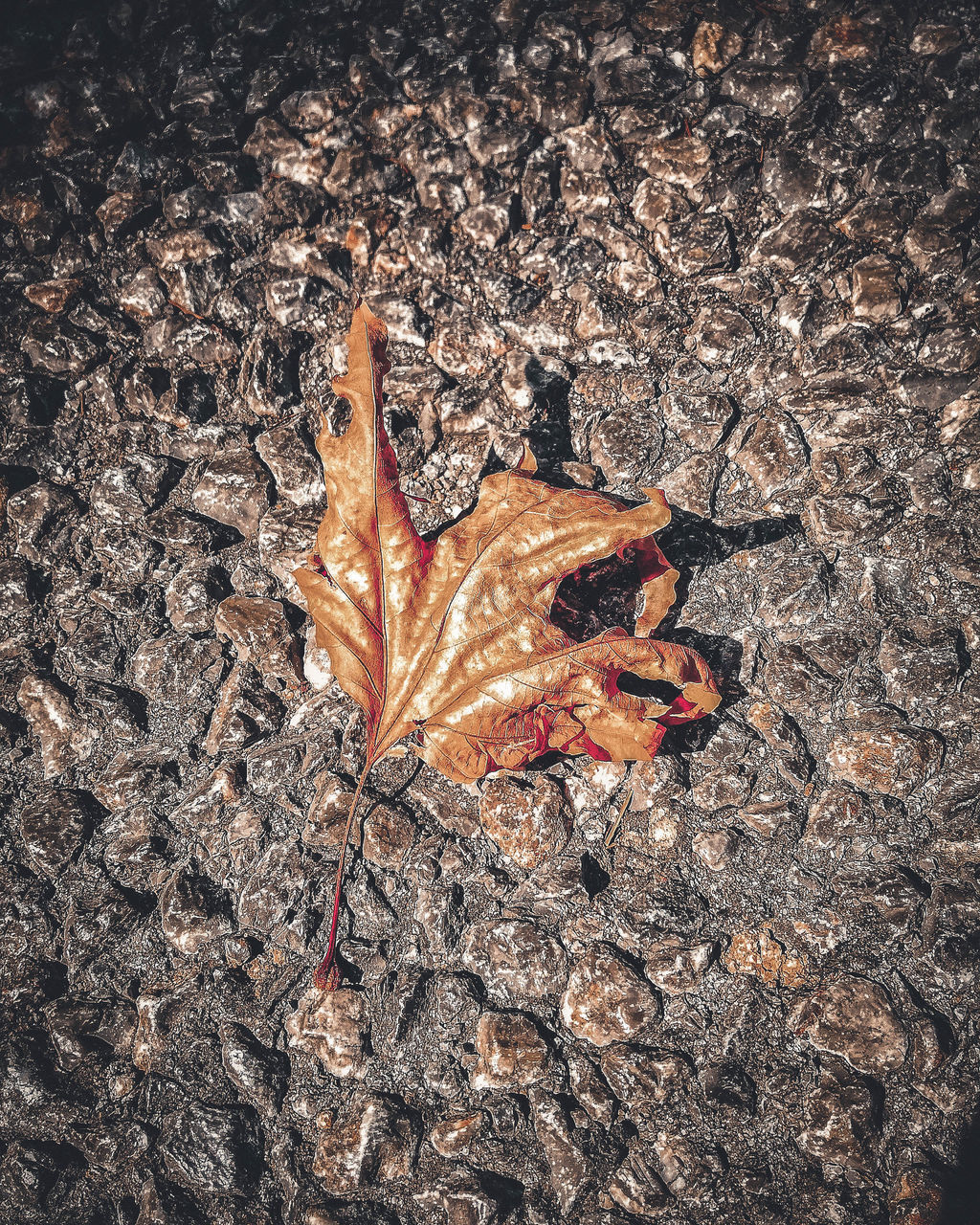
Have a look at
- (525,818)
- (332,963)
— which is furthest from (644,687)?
(332,963)

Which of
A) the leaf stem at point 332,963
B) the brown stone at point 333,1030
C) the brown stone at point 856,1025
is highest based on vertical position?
the leaf stem at point 332,963

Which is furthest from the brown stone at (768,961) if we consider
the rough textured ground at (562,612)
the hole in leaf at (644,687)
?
the hole in leaf at (644,687)

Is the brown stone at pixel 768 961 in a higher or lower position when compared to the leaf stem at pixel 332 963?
lower

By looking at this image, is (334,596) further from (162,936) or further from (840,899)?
(840,899)

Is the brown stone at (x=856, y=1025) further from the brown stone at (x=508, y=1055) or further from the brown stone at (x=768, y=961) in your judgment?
the brown stone at (x=508, y=1055)

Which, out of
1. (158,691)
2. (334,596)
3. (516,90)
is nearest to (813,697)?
(334,596)

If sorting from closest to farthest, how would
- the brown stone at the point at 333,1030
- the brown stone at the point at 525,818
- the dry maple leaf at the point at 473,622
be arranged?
the dry maple leaf at the point at 473,622 → the brown stone at the point at 333,1030 → the brown stone at the point at 525,818
